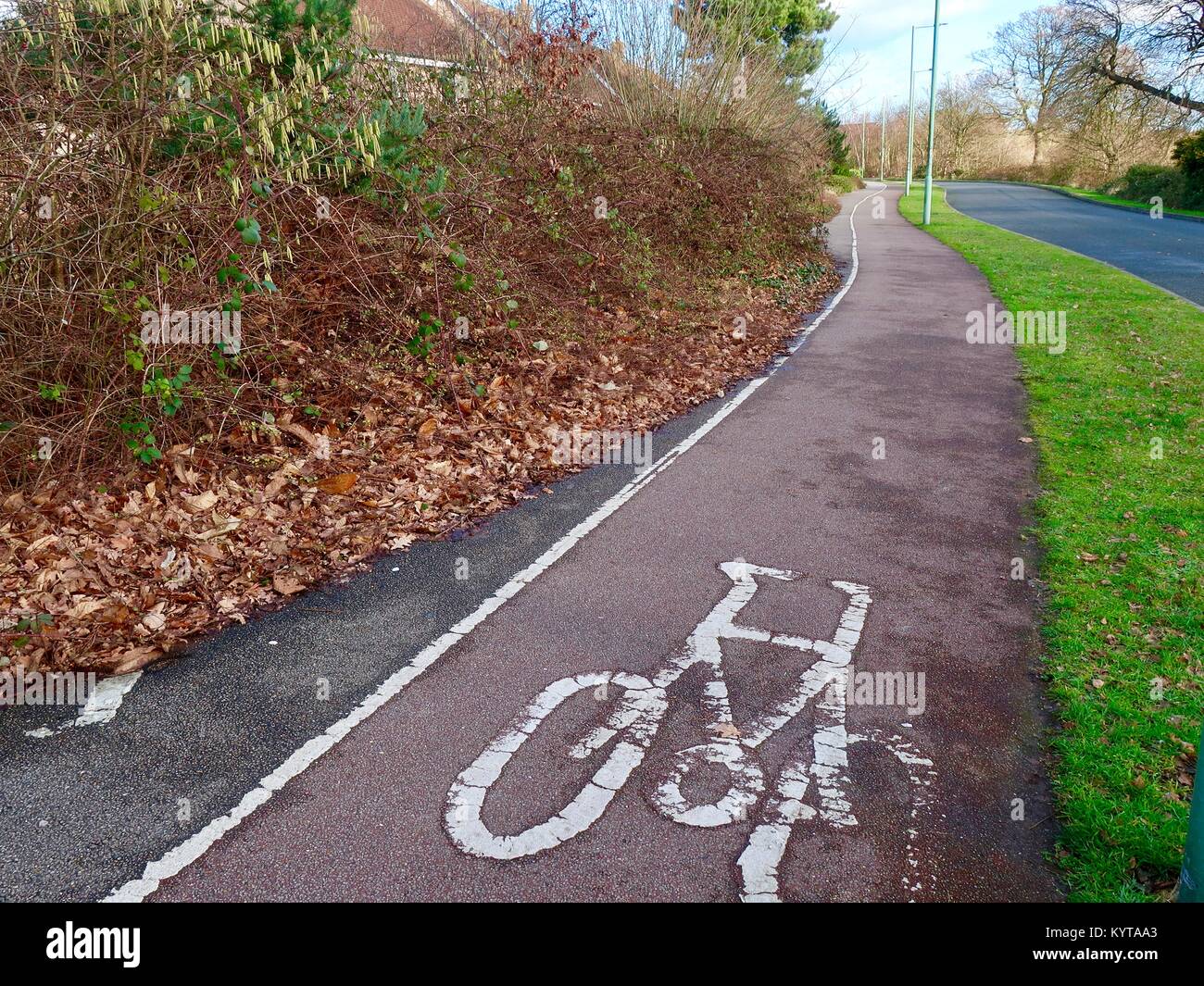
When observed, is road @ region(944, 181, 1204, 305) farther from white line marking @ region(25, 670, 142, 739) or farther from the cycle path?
white line marking @ region(25, 670, 142, 739)

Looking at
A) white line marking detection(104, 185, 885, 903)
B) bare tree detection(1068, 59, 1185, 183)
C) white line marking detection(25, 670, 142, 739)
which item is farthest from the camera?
bare tree detection(1068, 59, 1185, 183)

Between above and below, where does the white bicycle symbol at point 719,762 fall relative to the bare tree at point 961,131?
below

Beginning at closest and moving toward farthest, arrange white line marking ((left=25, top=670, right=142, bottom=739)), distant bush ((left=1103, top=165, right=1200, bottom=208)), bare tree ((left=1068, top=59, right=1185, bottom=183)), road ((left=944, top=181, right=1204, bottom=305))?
white line marking ((left=25, top=670, right=142, bottom=739)) < road ((left=944, top=181, right=1204, bottom=305)) < distant bush ((left=1103, top=165, right=1200, bottom=208)) < bare tree ((left=1068, top=59, right=1185, bottom=183))

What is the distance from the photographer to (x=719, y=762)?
404 cm

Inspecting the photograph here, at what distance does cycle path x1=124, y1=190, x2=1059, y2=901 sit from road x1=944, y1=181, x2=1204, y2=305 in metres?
12.4

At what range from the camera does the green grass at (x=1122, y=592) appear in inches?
141

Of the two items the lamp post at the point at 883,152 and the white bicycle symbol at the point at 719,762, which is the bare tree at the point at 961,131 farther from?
the white bicycle symbol at the point at 719,762

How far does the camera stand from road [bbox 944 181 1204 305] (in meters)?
19.1

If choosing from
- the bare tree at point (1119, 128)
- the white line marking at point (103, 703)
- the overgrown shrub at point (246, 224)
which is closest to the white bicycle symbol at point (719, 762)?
the white line marking at point (103, 703)

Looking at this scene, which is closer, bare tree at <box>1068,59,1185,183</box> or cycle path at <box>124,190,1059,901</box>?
cycle path at <box>124,190,1059,901</box>

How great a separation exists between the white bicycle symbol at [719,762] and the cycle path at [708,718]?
28 millimetres

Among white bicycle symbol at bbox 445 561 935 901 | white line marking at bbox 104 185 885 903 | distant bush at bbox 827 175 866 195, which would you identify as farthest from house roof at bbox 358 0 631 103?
distant bush at bbox 827 175 866 195

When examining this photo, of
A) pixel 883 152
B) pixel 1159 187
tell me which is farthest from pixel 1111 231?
pixel 883 152

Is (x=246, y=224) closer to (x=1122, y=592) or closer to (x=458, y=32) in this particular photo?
(x=1122, y=592)
